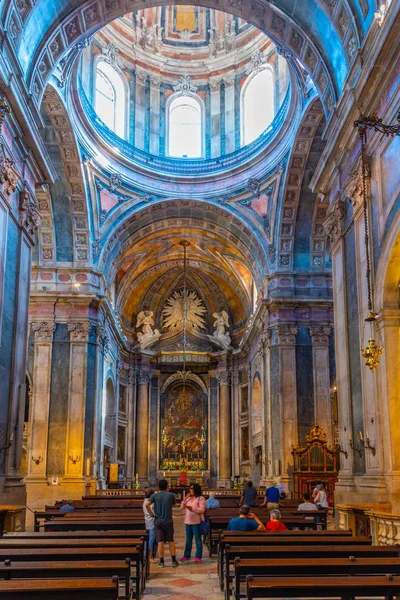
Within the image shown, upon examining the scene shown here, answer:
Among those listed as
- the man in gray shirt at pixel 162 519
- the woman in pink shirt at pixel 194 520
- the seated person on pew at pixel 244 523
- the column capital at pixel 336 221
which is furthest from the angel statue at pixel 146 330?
the seated person on pew at pixel 244 523

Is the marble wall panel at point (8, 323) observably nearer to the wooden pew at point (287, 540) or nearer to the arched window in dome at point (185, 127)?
the wooden pew at point (287, 540)

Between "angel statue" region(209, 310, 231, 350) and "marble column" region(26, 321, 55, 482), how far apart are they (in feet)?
41.3

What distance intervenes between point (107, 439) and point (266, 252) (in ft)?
36.9

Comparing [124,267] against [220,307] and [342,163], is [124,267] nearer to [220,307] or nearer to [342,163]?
[220,307]

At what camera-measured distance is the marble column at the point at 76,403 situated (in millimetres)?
22422

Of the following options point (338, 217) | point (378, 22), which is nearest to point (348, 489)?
point (338, 217)

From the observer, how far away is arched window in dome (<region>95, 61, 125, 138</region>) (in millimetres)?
25094

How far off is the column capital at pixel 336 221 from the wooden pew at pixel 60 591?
36.6 feet

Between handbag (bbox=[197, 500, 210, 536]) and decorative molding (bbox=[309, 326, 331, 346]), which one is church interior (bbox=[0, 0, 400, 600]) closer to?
decorative molding (bbox=[309, 326, 331, 346])

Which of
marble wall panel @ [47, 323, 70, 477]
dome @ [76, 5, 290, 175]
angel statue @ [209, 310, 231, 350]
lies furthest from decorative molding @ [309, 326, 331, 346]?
angel statue @ [209, 310, 231, 350]

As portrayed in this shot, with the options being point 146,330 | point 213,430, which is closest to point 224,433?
point 213,430

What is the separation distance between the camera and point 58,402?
2308 cm

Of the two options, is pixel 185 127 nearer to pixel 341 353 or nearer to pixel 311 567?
pixel 341 353

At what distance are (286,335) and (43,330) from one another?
29.2 feet
